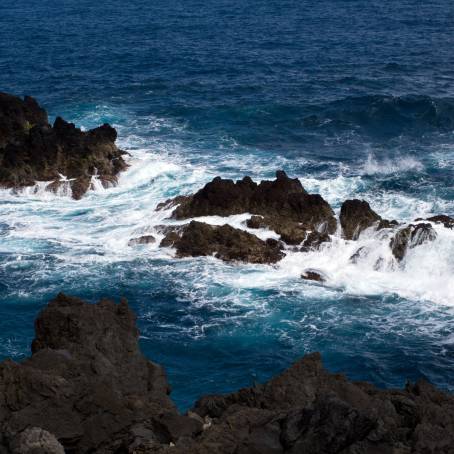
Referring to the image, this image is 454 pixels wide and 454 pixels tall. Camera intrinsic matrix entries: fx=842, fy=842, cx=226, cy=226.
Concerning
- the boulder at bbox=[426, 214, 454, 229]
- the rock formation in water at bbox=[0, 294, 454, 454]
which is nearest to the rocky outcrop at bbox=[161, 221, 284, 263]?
the boulder at bbox=[426, 214, 454, 229]

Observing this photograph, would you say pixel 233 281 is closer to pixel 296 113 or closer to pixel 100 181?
pixel 100 181

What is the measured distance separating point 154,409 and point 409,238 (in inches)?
1262

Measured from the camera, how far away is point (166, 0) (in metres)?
168

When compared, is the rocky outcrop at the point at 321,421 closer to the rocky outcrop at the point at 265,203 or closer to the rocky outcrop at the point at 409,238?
the rocky outcrop at the point at 409,238

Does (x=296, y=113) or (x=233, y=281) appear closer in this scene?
(x=233, y=281)

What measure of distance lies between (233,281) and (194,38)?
82.3 metres

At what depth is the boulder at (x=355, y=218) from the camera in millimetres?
60281

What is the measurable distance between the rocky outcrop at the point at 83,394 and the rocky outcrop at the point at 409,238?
26.2m

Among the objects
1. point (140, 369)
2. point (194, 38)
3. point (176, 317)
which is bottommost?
point (176, 317)

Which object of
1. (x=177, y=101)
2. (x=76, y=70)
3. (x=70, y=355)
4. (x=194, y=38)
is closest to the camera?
(x=70, y=355)

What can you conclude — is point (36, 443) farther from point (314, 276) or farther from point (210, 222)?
point (210, 222)

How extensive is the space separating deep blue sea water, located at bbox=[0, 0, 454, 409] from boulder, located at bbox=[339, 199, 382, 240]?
118cm

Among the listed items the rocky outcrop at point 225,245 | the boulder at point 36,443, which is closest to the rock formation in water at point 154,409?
the boulder at point 36,443

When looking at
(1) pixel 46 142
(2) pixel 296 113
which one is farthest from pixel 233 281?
(2) pixel 296 113
